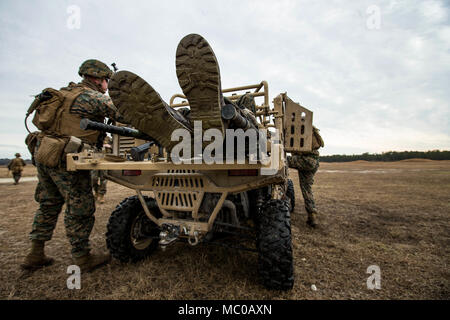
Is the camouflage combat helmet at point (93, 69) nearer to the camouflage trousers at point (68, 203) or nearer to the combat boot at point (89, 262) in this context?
the camouflage trousers at point (68, 203)

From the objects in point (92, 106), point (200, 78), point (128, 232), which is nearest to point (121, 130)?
point (92, 106)

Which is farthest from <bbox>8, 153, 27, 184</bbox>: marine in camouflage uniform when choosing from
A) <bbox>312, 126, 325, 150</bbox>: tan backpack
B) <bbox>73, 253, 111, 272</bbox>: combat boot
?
<bbox>312, 126, 325, 150</bbox>: tan backpack

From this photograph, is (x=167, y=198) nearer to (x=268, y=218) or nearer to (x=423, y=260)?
(x=268, y=218)

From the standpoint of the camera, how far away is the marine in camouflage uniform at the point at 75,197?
7.26ft

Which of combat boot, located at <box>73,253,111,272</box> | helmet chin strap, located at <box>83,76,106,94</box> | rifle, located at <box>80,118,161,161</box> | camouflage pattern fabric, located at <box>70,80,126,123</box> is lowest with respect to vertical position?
combat boot, located at <box>73,253,111,272</box>

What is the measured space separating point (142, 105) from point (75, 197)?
144 cm

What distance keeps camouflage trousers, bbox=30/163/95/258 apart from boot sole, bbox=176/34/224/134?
164 cm

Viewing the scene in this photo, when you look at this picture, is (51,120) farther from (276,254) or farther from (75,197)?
(276,254)

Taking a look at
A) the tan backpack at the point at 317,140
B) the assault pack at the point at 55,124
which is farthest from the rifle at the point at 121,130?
the tan backpack at the point at 317,140

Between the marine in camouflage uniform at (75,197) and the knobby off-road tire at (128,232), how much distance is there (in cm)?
24

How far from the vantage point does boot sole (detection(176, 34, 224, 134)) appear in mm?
1201

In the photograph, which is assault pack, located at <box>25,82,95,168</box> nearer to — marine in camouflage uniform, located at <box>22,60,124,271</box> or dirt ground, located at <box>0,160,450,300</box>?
marine in camouflage uniform, located at <box>22,60,124,271</box>
